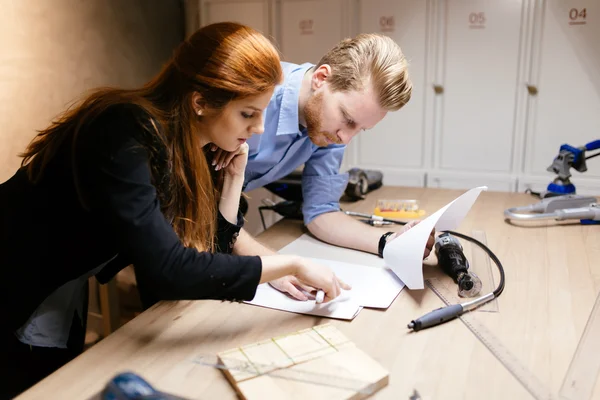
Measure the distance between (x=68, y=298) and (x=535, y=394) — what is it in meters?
0.86

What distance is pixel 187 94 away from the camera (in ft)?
3.18

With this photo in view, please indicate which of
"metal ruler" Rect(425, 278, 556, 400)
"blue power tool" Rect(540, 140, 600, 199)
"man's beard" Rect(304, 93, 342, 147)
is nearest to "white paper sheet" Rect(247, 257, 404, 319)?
"metal ruler" Rect(425, 278, 556, 400)

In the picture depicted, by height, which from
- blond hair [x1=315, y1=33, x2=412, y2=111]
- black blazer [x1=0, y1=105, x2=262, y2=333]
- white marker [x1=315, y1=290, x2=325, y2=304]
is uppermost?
blond hair [x1=315, y1=33, x2=412, y2=111]

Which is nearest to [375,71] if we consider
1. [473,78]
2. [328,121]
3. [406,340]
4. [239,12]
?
[328,121]

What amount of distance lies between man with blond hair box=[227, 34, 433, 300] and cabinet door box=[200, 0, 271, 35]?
1.35 m

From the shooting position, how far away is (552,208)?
1.69 metres

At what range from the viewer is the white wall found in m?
2.39

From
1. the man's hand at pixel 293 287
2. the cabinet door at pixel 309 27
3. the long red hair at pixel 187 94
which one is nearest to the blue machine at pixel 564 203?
the man's hand at pixel 293 287

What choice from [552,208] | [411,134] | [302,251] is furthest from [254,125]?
[411,134]

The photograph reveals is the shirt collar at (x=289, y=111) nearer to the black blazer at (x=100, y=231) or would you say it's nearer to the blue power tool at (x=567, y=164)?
the black blazer at (x=100, y=231)

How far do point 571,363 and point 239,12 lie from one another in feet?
8.04

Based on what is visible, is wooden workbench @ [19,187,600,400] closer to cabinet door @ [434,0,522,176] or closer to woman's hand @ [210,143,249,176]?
woman's hand @ [210,143,249,176]

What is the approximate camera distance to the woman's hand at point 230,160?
1238 millimetres

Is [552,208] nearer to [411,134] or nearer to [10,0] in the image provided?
[411,134]
